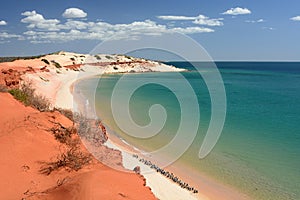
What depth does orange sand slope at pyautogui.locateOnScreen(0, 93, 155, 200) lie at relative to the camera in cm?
687

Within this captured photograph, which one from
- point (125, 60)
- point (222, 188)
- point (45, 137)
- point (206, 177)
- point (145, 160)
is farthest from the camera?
point (125, 60)

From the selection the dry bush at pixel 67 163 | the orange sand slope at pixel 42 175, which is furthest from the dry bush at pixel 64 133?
the dry bush at pixel 67 163

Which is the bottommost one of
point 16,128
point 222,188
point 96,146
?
point 222,188

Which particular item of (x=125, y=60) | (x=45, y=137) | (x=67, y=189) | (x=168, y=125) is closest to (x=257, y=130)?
(x=168, y=125)

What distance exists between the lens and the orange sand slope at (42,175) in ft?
22.5

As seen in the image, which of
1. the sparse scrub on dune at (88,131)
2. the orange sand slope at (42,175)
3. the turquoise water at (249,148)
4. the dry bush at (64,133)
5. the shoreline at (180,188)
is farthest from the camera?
the turquoise water at (249,148)

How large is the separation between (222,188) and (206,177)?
1.10 metres

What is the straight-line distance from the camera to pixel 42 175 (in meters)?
8.23

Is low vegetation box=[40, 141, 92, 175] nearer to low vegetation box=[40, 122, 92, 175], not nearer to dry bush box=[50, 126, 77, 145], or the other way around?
low vegetation box=[40, 122, 92, 175]

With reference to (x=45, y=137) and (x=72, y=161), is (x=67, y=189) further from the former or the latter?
(x=45, y=137)

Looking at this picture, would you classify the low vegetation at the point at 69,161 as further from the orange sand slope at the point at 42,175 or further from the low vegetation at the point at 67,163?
the orange sand slope at the point at 42,175

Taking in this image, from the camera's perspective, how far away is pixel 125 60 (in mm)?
107125

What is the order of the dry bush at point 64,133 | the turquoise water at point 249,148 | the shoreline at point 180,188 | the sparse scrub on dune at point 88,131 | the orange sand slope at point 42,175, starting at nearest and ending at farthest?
the orange sand slope at point 42,175, the dry bush at point 64,133, the shoreline at point 180,188, the sparse scrub on dune at point 88,131, the turquoise water at point 249,148

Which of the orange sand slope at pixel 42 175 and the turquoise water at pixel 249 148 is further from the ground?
the orange sand slope at pixel 42 175
